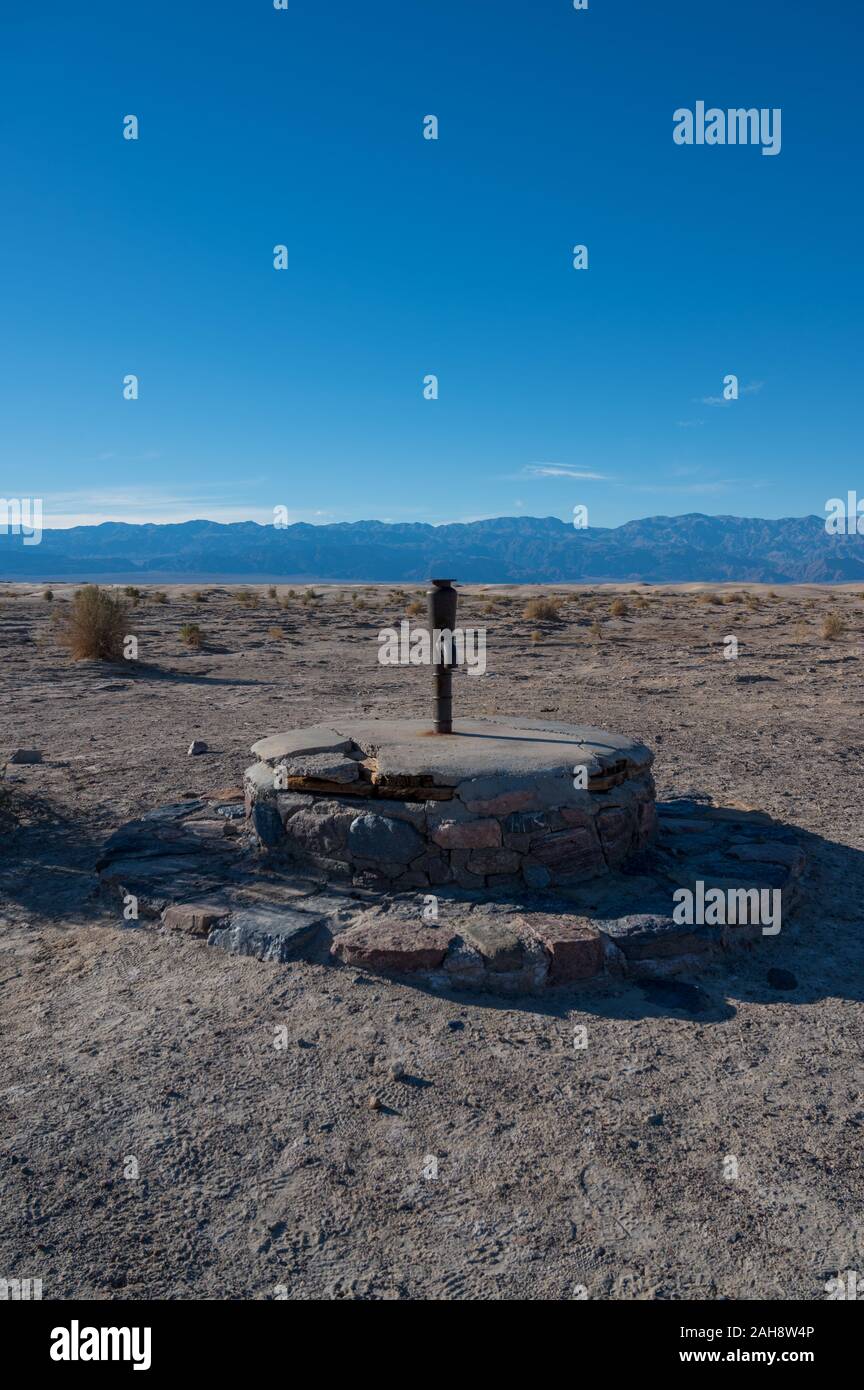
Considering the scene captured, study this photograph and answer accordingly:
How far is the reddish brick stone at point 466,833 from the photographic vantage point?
456 centimetres

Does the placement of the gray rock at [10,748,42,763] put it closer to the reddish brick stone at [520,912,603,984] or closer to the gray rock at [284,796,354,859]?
the gray rock at [284,796,354,859]

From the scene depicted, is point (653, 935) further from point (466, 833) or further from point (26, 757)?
point (26, 757)

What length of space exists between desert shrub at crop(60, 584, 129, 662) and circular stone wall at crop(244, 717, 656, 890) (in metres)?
10.2

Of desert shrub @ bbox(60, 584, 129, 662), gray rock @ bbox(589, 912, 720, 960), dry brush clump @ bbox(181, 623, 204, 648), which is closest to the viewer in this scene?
gray rock @ bbox(589, 912, 720, 960)

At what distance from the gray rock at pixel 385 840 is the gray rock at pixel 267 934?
0.46 metres

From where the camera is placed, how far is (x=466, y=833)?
456cm

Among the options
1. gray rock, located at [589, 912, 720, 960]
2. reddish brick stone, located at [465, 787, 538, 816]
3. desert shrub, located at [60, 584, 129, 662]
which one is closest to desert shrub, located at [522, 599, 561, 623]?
desert shrub, located at [60, 584, 129, 662]

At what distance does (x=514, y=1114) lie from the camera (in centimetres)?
310

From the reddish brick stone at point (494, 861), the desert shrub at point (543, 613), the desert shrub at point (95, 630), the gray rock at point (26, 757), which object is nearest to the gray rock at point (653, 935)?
the reddish brick stone at point (494, 861)

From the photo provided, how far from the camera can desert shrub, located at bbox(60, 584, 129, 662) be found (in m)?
14.3

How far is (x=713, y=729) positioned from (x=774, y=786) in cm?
227

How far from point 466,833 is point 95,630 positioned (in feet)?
37.4

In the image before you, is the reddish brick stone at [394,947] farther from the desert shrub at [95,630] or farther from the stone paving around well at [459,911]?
the desert shrub at [95,630]
